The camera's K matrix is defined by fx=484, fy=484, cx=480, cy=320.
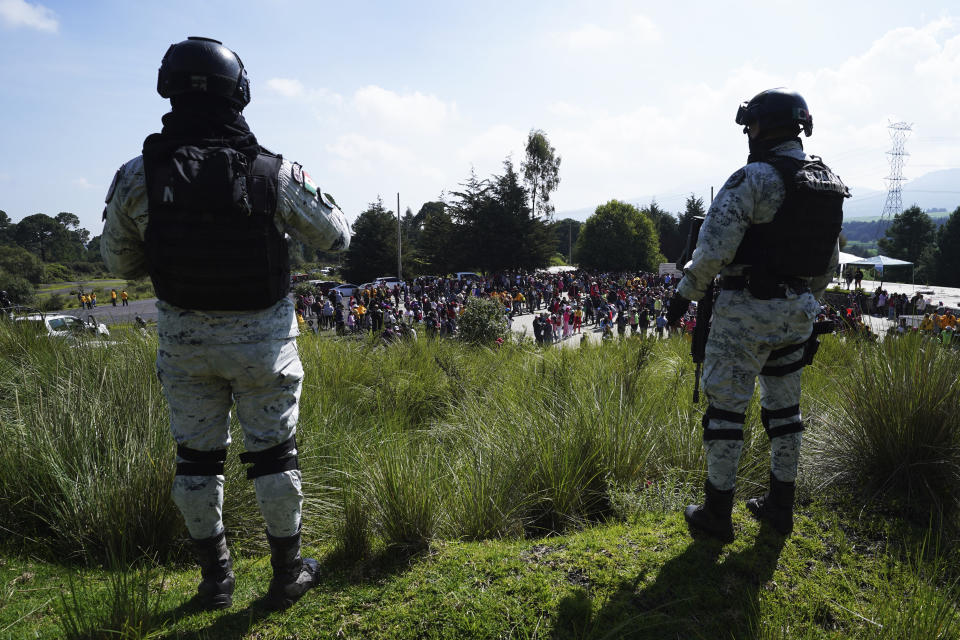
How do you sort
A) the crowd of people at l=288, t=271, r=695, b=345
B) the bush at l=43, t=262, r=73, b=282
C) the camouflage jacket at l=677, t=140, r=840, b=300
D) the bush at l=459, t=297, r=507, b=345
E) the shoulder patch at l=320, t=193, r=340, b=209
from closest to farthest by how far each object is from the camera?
the shoulder patch at l=320, t=193, r=340, b=209 < the camouflage jacket at l=677, t=140, r=840, b=300 < the bush at l=459, t=297, r=507, b=345 < the crowd of people at l=288, t=271, r=695, b=345 < the bush at l=43, t=262, r=73, b=282

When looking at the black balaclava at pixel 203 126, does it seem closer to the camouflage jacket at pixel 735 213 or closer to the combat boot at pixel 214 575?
the combat boot at pixel 214 575

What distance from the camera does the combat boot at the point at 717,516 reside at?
2.00 metres

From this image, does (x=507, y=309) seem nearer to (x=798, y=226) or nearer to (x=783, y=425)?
(x=783, y=425)

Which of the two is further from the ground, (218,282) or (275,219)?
(275,219)

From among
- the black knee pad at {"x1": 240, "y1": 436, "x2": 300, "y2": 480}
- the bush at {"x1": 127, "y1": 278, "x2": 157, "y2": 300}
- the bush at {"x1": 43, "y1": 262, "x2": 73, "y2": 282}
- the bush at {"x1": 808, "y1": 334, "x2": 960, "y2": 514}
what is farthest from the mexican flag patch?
the bush at {"x1": 43, "y1": 262, "x2": 73, "y2": 282}

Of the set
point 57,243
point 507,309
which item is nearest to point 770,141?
point 507,309

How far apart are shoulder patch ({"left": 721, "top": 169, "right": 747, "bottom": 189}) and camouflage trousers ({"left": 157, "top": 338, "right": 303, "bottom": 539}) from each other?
6.23 ft

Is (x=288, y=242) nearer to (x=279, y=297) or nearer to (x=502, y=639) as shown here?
(x=279, y=297)

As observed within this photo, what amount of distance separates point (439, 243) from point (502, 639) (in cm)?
4071

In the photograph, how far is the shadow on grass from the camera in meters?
1.55

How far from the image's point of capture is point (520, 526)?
228 centimetres

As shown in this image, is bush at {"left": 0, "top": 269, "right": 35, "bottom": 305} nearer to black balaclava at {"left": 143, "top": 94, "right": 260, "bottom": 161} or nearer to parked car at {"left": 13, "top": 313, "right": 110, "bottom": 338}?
parked car at {"left": 13, "top": 313, "right": 110, "bottom": 338}

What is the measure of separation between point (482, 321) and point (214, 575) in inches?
372

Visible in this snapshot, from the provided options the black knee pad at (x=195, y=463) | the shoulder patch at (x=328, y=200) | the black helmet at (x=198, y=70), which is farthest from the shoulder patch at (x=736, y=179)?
the black knee pad at (x=195, y=463)
